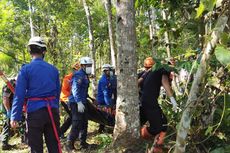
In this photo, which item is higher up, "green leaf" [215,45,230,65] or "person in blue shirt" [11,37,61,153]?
"green leaf" [215,45,230,65]

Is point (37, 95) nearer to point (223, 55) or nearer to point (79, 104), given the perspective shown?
Result: point (79, 104)

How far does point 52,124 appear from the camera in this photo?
511 cm

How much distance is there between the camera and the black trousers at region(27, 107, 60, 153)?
496cm

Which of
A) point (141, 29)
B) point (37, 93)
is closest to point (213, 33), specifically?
point (37, 93)

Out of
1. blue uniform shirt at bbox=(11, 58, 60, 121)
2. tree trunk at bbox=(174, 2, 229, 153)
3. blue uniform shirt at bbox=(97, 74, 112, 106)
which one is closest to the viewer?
tree trunk at bbox=(174, 2, 229, 153)

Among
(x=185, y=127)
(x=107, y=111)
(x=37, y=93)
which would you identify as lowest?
(x=107, y=111)

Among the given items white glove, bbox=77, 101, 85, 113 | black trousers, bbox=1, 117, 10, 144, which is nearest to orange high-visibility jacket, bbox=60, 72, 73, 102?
white glove, bbox=77, 101, 85, 113

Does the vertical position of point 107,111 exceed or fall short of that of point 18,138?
it exceeds it

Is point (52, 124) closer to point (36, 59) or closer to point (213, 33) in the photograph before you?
point (36, 59)

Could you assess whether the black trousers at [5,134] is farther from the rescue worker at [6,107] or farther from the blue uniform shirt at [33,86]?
the blue uniform shirt at [33,86]

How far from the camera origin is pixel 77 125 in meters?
7.32

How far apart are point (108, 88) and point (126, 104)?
2.59 metres

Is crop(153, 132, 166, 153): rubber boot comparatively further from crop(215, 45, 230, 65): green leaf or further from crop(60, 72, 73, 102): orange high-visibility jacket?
crop(215, 45, 230, 65): green leaf

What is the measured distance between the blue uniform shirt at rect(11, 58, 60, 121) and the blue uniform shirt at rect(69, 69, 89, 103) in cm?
218
